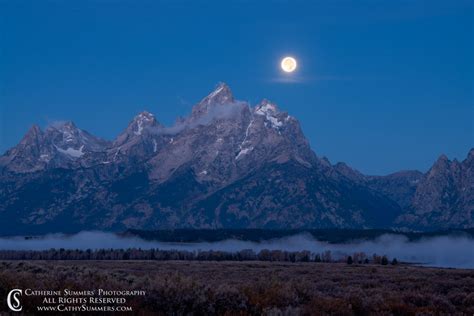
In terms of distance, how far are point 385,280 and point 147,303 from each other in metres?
33.2

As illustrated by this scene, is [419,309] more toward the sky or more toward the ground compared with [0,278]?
more toward the ground

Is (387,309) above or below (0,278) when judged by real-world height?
below

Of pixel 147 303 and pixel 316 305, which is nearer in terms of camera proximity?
pixel 147 303

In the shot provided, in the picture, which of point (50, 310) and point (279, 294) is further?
point (279, 294)

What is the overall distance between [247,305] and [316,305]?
3.57 m

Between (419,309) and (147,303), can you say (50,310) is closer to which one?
(147,303)

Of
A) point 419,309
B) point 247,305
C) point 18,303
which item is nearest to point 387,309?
point 419,309

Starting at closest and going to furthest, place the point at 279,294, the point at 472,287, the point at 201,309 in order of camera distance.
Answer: the point at 201,309
the point at 279,294
the point at 472,287

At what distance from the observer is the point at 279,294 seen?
29391 mm

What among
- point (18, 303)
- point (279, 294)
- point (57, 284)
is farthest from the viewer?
point (279, 294)

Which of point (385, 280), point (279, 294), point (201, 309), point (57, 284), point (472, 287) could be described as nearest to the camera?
point (201, 309)

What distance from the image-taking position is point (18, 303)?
889 inches

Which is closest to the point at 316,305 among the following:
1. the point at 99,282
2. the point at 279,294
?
the point at 279,294

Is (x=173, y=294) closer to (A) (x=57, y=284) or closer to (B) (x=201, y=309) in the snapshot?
(B) (x=201, y=309)
